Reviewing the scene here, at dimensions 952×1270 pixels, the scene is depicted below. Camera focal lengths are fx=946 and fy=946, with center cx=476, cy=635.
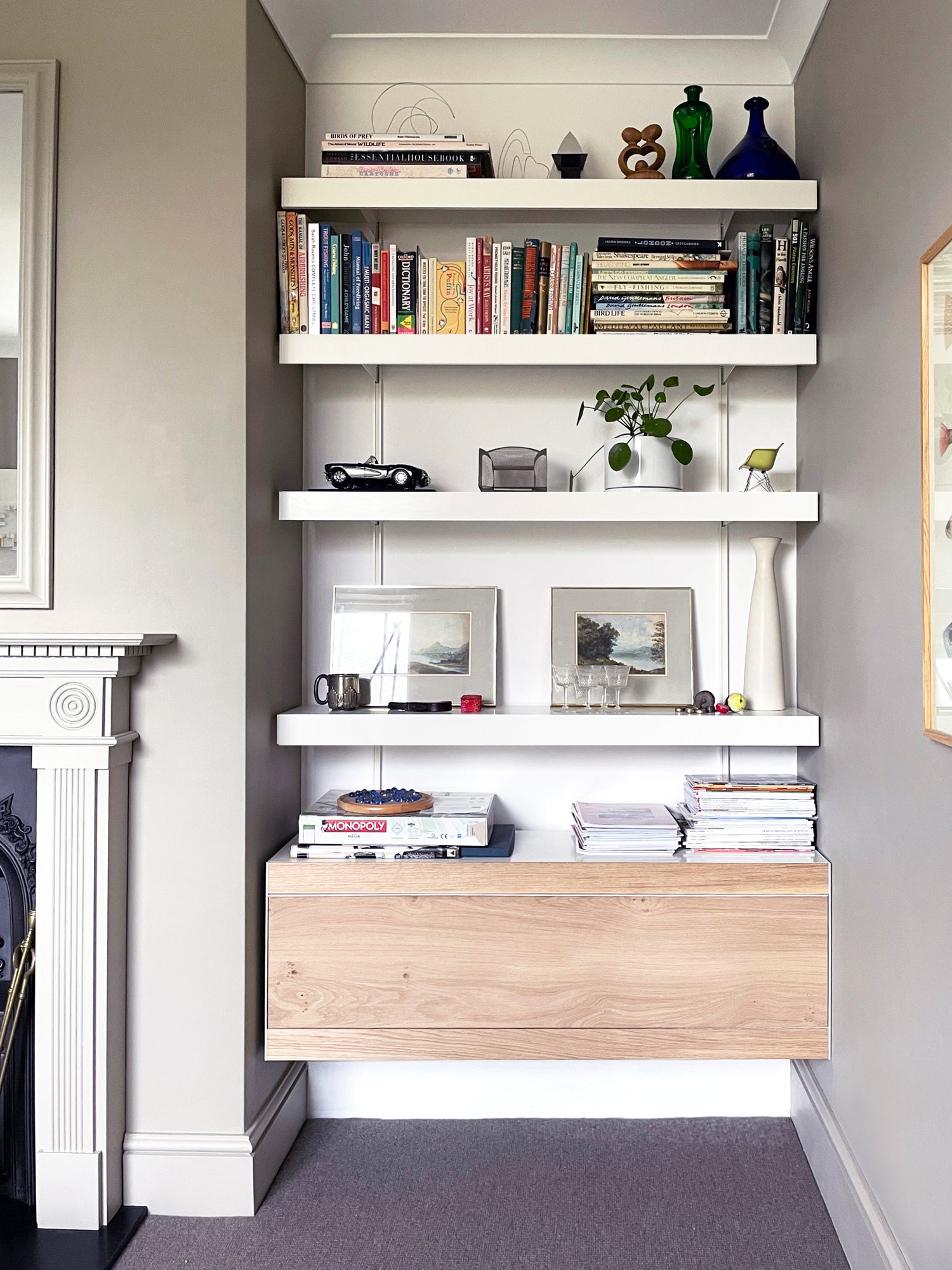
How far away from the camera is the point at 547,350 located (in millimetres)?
2119

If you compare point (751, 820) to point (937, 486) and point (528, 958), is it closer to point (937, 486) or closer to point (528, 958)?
point (528, 958)

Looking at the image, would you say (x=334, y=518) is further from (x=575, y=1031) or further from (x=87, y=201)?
(x=575, y=1031)

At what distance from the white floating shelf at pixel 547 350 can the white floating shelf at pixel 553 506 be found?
297 millimetres

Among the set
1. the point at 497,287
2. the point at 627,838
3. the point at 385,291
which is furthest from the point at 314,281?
the point at 627,838

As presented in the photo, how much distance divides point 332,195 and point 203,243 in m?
0.34

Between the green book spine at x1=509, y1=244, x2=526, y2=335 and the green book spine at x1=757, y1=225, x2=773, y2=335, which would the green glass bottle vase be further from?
the green book spine at x1=509, y1=244, x2=526, y2=335

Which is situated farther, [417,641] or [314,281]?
[417,641]

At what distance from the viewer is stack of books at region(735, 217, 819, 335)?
211 cm

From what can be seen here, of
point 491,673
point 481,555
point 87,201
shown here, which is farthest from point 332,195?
point 491,673

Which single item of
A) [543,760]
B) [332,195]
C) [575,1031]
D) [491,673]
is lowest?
[575,1031]

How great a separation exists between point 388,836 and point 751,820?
806mm

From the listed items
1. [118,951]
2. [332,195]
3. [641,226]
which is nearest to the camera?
[118,951]

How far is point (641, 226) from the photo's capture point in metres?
2.33

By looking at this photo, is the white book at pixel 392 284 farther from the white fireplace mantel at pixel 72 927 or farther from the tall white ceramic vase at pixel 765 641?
the tall white ceramic vase at pixel 765 641
